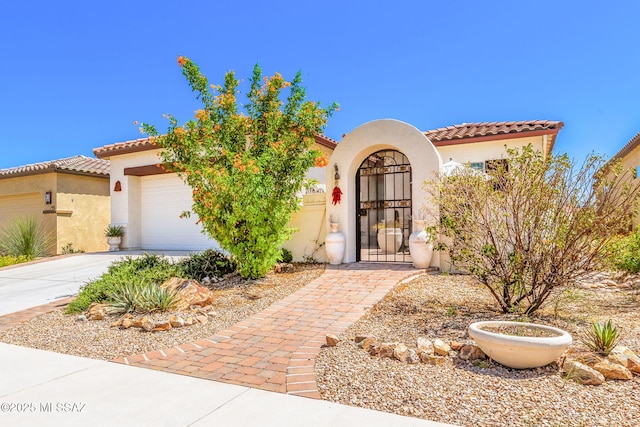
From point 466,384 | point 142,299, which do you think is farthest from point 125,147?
point 466,384

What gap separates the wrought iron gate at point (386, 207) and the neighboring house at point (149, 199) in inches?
106

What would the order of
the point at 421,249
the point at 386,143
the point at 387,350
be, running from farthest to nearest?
1. the point at 386,143
2. the point at 421,249
3. the point at 387,350

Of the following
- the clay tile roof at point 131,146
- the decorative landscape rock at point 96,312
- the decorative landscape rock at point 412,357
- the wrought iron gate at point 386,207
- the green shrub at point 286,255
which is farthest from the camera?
the clay tile roof at point 131,146

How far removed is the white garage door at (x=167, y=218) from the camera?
15328 mm

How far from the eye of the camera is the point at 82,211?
18000 millimetres

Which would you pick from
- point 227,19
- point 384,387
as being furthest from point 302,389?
point 227,19

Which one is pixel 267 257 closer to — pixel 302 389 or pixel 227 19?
pixel 302 389

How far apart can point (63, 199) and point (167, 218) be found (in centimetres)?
513

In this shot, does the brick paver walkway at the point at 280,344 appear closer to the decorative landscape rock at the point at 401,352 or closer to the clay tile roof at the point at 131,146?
the decorative landscape rock at the point at 401,352

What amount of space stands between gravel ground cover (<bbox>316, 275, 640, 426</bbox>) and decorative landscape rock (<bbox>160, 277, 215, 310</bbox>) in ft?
9.78

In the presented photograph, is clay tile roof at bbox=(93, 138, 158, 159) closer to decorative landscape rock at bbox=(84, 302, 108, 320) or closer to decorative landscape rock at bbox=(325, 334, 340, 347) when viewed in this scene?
decorative landscape rock at bbox=(84, 302, 108, 320)

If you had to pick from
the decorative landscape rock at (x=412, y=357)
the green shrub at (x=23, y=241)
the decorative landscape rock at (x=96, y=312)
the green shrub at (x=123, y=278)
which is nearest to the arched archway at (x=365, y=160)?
the green shrub at (x=123, y=278)

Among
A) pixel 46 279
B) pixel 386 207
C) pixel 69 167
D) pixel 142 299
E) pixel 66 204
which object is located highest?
pixel 69 167

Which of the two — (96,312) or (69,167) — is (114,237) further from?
(96,312)
